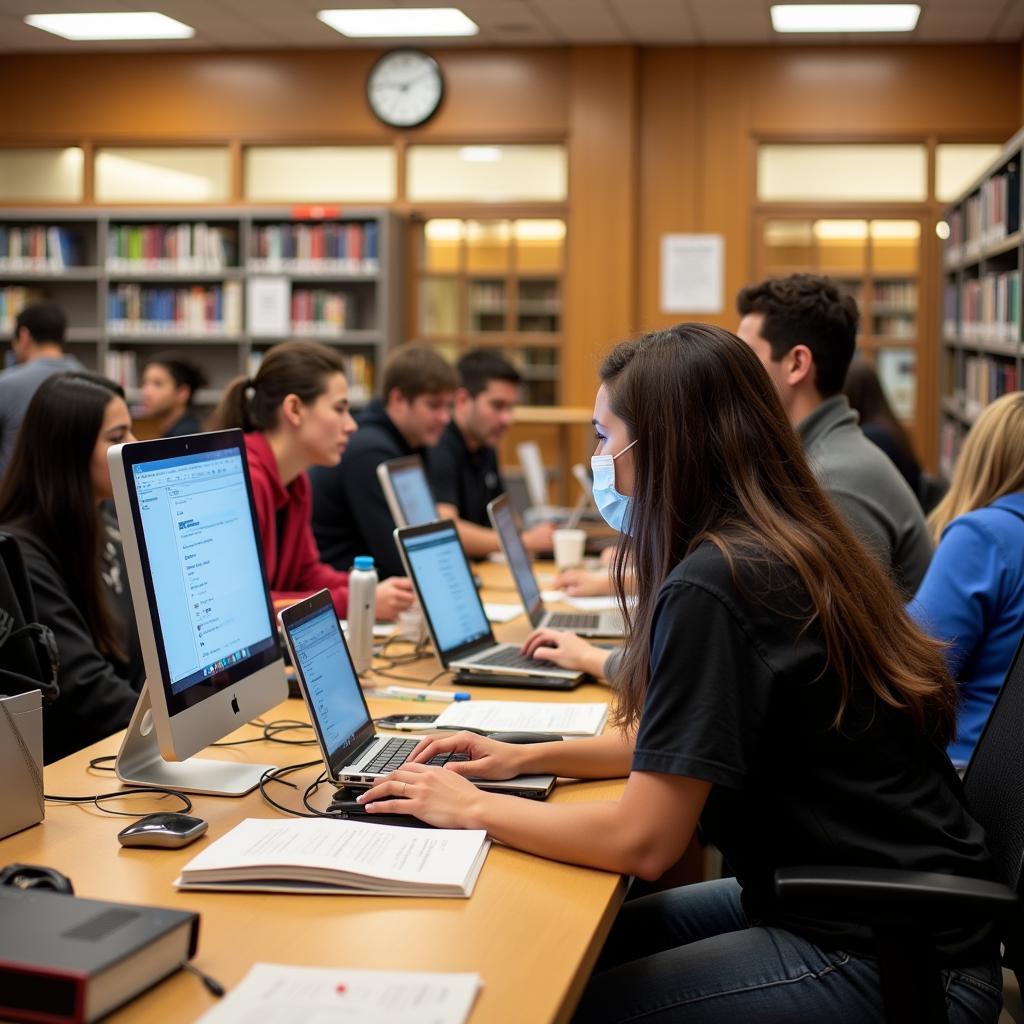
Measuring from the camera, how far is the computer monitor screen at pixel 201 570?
5.29ft

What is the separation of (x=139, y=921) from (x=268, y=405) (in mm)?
2004

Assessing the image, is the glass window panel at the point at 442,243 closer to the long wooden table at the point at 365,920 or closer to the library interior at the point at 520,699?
the library interior at the point at 520,699

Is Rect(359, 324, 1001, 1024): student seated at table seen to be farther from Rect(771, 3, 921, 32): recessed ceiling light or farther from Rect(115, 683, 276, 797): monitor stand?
Rect(771, 3, 921, 32): recessed ceiling light

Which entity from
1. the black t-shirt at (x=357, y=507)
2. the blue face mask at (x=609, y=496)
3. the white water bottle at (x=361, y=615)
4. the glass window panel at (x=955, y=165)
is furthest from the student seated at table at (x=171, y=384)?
the blue face mask at (x=609, y=496)

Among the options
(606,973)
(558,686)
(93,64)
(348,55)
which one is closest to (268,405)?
(558,686)

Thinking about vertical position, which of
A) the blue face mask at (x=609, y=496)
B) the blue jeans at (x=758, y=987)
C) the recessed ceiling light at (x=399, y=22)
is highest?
the recessed ceiling light at (x=399, y=22)

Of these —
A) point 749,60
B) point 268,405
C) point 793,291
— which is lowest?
point 268,405

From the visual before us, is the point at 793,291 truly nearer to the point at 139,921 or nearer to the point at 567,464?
the point at 139,921

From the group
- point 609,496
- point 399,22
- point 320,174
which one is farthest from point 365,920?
point 320,174

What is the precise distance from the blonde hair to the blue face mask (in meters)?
1.05

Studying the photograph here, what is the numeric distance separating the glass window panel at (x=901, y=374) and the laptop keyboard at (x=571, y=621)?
16.0 feet

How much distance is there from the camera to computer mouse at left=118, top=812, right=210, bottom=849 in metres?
1.49

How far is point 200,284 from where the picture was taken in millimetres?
7672

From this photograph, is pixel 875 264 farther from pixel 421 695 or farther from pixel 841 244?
pixel 421 695
